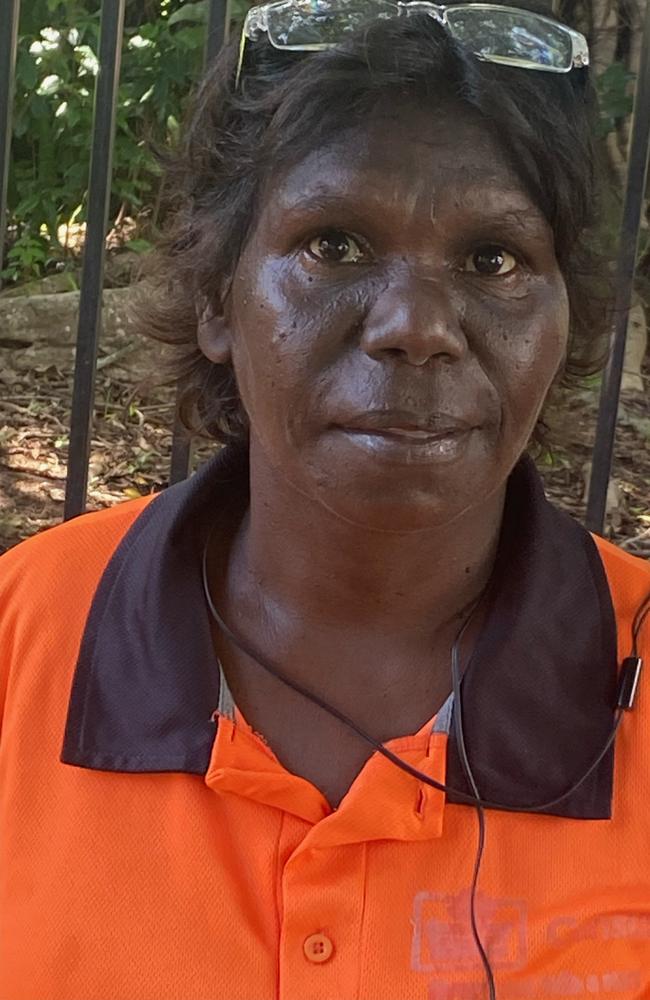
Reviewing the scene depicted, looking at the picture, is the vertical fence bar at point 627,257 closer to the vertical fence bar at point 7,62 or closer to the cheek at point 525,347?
the cheek at point 525,347

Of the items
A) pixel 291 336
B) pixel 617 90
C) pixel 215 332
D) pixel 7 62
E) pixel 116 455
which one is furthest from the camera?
pixel 116 455

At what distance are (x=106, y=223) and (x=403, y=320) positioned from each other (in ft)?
4.63

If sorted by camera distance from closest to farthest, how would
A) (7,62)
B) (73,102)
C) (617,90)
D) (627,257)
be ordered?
(627,257)
(7,62)
(617,90)
(73,102)

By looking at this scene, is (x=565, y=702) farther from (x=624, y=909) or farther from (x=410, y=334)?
(x=410, y=334)

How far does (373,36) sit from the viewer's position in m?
1.63

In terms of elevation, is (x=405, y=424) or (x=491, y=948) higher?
(x=405, y=424)

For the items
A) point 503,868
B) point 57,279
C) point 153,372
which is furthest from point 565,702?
point 57,279

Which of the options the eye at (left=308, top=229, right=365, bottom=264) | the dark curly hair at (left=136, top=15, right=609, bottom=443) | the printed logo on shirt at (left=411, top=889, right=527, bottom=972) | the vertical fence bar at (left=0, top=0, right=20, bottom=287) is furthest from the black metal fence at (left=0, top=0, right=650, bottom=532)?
the printed logo on shirt at (left=411, top=889, right=527, bottom=972)

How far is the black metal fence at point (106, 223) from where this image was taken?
8.30ft

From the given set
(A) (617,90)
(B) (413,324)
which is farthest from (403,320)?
(A) (617,90)

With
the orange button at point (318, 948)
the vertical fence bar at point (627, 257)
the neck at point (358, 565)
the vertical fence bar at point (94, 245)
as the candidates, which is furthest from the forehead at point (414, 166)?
the vertical fence bar at point (94, 245)

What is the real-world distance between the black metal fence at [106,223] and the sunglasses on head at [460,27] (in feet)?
2.56

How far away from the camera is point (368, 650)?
1799mm

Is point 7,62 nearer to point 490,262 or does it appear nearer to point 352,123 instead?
point 352,123
